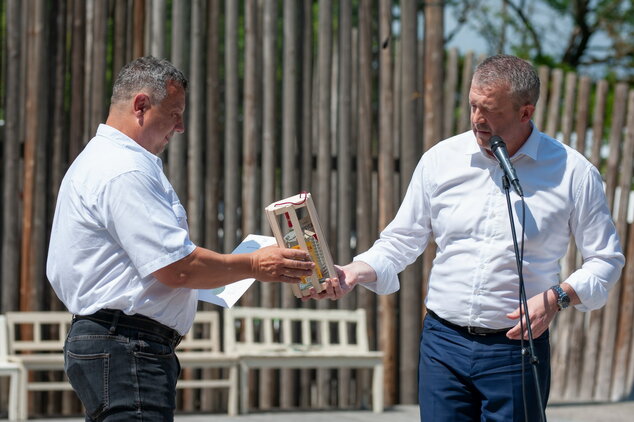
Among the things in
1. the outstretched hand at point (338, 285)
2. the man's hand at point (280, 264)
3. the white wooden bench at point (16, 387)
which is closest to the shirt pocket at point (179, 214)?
the man's hand at point (280, 264)

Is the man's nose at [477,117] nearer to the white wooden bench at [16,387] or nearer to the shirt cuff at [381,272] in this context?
the shirt cuff at [381,272]

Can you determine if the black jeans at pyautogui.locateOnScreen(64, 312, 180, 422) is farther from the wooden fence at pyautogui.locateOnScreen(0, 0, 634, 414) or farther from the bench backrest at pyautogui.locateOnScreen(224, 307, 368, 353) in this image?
the bench backrest at pyautogui.locateOnScreen(224, 307, 368, 353)

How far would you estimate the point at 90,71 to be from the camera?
24.2ft

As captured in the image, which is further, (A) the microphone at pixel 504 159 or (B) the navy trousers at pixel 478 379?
(B) the navy trousers at pixel 478 379

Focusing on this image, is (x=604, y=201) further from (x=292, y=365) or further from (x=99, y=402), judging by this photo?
(x=292, y=365)

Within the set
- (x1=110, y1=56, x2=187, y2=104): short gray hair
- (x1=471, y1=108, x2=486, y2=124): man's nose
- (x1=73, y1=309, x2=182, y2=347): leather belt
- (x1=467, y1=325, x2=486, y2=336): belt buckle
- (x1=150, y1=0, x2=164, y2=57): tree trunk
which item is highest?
(x1=150, y1=0, x2=164, y2=57): tree trunk

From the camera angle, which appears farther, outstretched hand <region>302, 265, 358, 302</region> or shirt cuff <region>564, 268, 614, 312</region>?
outstretched hand <region>302, 265, 358, 302</region>

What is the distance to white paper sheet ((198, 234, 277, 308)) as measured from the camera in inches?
138

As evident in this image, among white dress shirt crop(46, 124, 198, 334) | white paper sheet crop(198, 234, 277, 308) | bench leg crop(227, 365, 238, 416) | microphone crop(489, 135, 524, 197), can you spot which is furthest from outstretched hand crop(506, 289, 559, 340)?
bench leg crop(227, 365, 238, 416)

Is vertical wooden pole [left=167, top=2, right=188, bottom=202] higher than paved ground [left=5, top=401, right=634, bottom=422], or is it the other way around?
vertical wooden pole [left=167, top=2, right=188, bottom=202]

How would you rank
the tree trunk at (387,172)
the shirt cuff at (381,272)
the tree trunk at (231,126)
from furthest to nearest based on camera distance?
1. the tree trunk at (387,172)
2. the tree trunk at (231,126)
3. the shirt cuff at (381,272)

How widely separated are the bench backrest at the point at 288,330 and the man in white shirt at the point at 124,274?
431 centimetres

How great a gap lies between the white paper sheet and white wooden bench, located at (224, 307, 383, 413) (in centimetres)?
373

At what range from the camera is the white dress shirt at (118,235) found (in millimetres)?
3078
